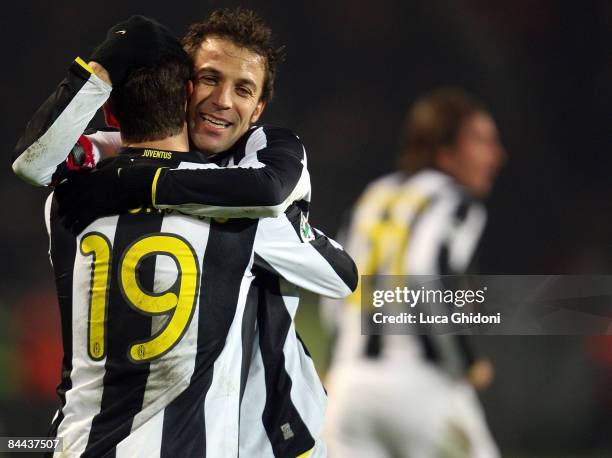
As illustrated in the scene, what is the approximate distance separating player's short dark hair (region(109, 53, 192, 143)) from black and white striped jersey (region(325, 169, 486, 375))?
151 centimetres

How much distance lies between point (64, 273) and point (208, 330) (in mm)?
268

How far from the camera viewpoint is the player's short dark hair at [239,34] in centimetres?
180

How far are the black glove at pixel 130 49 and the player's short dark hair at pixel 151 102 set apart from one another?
16mm

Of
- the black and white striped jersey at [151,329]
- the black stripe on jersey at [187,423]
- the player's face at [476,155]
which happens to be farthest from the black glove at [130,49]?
the player's face at [476,155]

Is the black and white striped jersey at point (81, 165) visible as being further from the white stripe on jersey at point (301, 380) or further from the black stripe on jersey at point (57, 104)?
the white stripe on jersey at point (301, 380)

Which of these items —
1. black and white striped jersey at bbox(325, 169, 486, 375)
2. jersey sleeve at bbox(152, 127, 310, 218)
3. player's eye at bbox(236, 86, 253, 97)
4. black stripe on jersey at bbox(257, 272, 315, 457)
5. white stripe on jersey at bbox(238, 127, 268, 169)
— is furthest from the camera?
black and white striped jersey at bbox(325, 169, 486, 375)

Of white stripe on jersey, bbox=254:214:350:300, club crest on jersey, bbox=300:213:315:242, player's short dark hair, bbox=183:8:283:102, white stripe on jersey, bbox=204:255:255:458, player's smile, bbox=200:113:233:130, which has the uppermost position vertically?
player's short dark hair, bbox=183:8:283:102

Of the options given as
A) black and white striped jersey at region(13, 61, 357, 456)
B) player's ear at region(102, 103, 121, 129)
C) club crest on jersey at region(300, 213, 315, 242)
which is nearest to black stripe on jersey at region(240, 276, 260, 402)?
black and white striped jersey at region(13, 61, 357, 456)

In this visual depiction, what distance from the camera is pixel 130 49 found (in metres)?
1.48

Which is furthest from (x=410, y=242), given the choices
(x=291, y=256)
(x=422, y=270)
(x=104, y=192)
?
(x=104, y=192)

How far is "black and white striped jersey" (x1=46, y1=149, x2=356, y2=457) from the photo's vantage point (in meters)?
1.46

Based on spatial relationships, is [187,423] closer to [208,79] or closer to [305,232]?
[305,232]

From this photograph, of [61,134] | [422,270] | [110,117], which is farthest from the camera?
[422,270]

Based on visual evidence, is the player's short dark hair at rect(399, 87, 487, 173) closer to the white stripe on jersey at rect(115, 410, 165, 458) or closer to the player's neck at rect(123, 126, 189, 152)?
the player's neck at rect(123, 126, 189, 152)
